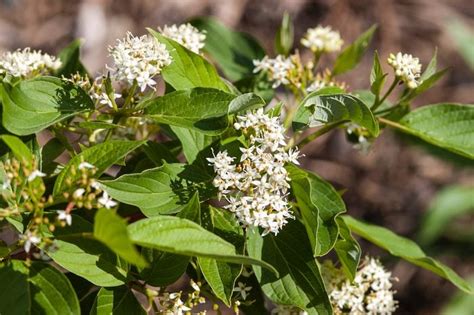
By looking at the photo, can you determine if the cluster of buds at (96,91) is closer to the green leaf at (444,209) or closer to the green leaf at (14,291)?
the green leaf at (14,291)

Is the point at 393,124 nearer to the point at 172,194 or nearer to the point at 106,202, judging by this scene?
the point at 172,194

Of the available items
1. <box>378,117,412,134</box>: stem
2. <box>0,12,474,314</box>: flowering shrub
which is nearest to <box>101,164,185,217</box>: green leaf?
<box>0,12,474,314</box>: flowering shrub

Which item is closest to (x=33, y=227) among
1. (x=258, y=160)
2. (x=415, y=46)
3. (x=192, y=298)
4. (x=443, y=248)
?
(x=192, y=298)

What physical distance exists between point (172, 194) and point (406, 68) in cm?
78

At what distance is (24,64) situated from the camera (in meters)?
1.89

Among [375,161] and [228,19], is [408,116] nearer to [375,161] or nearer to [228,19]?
[375,161]

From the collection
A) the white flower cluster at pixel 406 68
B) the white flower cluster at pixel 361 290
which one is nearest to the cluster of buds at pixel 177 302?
the white flower cluster at pixel 361 290

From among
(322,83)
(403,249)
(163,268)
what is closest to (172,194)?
(163,268)

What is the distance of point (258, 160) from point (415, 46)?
433 centimetres

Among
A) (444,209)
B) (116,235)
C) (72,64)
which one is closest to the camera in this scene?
(116,235)

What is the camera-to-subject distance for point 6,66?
1.83 metres

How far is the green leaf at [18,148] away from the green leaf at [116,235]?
289mm

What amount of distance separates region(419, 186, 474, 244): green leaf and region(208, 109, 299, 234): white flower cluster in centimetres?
291

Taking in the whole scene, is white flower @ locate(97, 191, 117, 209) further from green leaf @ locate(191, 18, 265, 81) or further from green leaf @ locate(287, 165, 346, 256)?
green leaf @ locate(191, 18, 265, 81)
